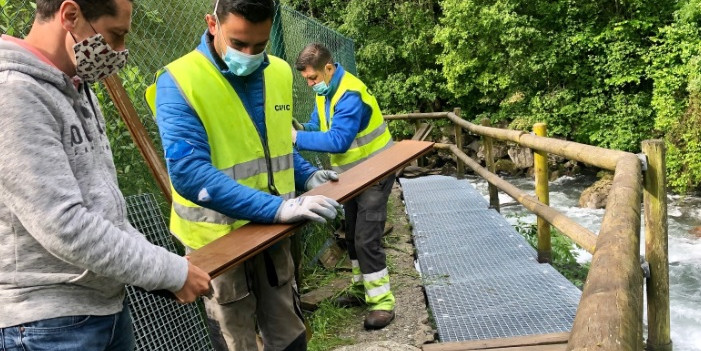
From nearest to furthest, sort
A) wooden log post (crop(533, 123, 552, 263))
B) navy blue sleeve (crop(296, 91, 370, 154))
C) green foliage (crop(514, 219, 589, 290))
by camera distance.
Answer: navy blue sleeve (crop(296, 91, 370, 154)) → wooden log post (crop(533, 123, 552, 263)) → green foliage (crop(514, 219, 589, 290))

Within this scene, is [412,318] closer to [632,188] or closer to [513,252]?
[513,252]

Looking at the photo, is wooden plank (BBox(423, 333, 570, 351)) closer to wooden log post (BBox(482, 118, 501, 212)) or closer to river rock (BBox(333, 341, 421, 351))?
river rock (BBox(333, 341, 421, 351))

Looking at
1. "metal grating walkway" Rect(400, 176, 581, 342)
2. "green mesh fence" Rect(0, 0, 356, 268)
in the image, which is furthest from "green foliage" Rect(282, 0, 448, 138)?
"green mesh fence" Rect(0, 0, 356, 268)

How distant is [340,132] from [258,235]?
142 centimetres

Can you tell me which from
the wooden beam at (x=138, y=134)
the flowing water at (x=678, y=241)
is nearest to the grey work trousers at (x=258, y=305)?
the wooden beam at (x=138, y=134)

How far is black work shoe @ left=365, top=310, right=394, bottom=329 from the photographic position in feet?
11.0

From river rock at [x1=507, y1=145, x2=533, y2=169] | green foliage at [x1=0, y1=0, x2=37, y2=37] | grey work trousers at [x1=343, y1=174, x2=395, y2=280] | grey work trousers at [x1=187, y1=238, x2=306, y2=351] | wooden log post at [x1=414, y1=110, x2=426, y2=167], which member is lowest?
river rock at [x1=507, y1=145, x2=533, y2=169]

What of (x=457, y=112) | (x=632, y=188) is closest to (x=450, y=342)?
(x=632, y=188)

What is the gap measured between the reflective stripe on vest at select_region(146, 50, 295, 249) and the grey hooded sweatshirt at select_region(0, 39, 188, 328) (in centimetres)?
51

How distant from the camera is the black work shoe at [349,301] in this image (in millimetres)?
3781

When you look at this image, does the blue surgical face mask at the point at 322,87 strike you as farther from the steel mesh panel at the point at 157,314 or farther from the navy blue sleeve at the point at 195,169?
the navy blue sleeve at the point at 195,169

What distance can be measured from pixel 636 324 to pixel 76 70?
1293mm

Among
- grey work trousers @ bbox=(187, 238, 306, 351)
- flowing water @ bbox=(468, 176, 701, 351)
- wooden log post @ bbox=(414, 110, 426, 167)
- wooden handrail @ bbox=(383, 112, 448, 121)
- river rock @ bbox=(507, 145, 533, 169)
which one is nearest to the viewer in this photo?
grey work trousers @ bbox=(187, 238, 306, 351)

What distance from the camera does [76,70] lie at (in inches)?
50.9
